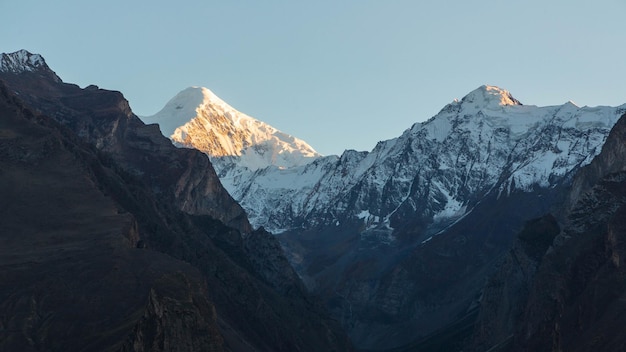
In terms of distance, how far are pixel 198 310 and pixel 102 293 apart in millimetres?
19072

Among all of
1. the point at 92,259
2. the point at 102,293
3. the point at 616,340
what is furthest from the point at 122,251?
the point at 616,340

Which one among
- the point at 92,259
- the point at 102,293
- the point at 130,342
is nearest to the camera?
the point at 130,342

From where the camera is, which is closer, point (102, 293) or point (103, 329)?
point (103, 329)

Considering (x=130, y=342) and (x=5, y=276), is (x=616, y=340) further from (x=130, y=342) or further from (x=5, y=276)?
(x=5, y=276)

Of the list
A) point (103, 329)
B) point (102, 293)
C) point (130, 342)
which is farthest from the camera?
point (102, 293)

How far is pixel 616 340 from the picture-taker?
630ft

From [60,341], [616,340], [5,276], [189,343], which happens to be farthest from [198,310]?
[616,340]

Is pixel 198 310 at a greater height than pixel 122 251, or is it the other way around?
pixel 122 251

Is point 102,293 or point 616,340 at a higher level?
point 102,293

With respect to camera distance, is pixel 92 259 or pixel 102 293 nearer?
pixel 102 293

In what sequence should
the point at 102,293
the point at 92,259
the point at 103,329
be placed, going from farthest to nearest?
the point at 92,259, the point at 102,293, the point at 103,329

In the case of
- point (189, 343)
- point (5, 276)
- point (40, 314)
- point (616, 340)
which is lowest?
point (616, 340)

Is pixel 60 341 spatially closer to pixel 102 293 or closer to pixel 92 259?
pixel 102 293

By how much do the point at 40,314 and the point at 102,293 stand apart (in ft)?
39.1
